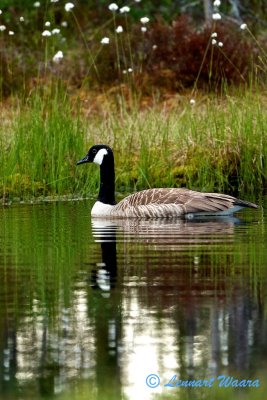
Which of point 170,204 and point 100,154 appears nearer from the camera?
point 170,204

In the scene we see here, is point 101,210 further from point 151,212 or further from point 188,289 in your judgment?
point 188,289

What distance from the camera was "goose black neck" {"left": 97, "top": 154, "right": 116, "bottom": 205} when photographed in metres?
14.1

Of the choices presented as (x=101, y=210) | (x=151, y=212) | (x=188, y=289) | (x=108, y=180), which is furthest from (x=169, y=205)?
(x=188, y=289)

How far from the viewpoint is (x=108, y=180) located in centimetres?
1448

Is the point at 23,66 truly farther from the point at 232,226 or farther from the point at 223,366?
the point at 223,366

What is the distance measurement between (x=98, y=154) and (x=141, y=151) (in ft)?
4.87

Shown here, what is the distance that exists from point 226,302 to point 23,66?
1801 centimetres

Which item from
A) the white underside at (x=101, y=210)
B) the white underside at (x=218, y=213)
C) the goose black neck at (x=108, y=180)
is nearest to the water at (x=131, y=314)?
the white underside at (x=218, y=213)

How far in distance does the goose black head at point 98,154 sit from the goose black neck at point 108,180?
4cm

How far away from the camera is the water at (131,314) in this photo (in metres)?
5.34

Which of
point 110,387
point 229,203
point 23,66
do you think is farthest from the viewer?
point 23,66

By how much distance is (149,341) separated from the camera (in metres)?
5.99

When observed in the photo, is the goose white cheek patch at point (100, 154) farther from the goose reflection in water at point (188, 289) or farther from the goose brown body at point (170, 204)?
the goose reflection in water at point (188, 289)

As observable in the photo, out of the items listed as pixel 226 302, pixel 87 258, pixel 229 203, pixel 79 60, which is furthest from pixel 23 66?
pixel 226 302
